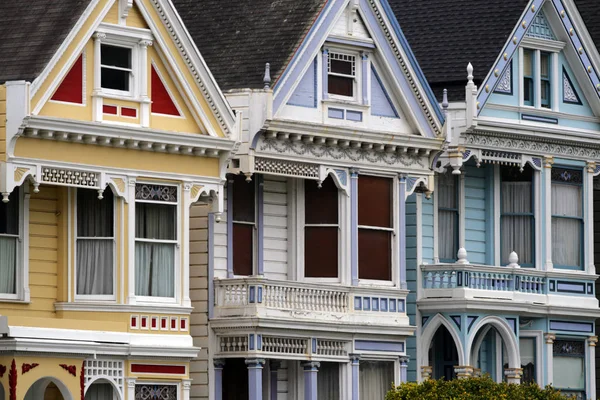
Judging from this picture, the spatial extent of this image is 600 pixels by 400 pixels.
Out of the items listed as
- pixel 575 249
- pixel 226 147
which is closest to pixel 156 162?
pixel 226 147

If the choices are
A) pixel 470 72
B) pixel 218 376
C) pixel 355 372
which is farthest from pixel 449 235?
pixel 218 376

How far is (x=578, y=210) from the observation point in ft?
178

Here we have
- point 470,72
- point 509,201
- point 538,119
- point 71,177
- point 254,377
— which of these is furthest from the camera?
point 509,201

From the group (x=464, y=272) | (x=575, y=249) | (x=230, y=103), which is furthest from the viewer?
(x=575, y=249)

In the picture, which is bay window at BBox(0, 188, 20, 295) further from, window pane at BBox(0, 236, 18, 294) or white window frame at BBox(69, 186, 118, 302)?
white window frame at BBox(69, 186, 118, 302)

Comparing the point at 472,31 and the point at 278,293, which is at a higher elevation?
the point at 472,31

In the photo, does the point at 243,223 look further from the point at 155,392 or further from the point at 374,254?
the point at 155,392

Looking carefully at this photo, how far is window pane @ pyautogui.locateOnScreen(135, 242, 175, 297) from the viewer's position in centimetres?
4431

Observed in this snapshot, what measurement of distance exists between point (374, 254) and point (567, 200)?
6.85 metres

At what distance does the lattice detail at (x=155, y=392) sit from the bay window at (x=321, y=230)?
5.29 meters

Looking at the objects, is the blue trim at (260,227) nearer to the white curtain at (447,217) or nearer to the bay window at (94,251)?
the bay window at (94,251)

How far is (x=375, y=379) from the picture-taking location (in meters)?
49.3

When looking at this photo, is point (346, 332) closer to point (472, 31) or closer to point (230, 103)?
point (230, 103)

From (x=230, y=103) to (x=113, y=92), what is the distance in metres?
3.46
